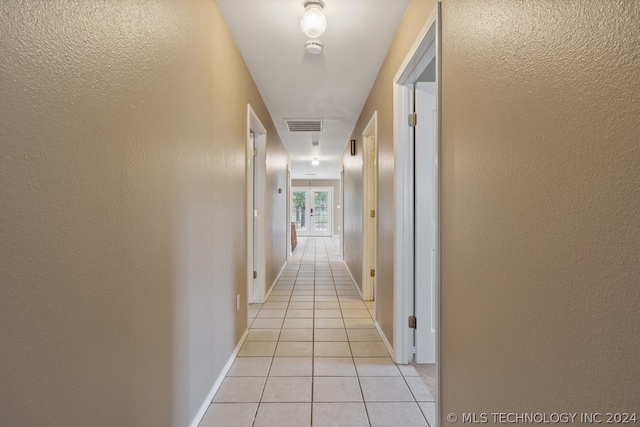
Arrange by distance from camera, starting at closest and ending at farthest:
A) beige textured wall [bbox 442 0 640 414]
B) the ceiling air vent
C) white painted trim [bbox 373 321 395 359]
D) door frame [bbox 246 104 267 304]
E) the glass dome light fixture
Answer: beige textured wall [bbox 442 0 640 414] → the glass dome light fixture → white painted trim [bbox 373 321 395 359] → door frame [bbox 246 104 267 304] → the ceiling air vent

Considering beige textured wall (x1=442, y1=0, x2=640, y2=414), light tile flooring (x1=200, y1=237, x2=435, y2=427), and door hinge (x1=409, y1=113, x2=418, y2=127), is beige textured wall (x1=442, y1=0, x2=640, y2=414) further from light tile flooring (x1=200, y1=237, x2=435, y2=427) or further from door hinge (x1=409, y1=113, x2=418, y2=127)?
door hinge (x1=409, y1=113, x2=418, y2=127)

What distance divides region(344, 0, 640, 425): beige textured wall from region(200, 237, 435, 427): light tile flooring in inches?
25.0

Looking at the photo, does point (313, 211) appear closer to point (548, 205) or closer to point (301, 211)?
point (301, 211)

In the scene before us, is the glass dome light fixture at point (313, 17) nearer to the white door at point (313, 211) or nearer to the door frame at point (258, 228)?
the door frame at point (258, 228)

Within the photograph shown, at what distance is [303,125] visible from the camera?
4562 mm

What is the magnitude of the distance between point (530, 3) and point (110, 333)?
1424 millimetres

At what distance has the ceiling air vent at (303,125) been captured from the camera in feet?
14.3

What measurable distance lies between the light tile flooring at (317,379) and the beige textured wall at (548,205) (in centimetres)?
70

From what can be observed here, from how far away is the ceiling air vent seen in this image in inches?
172

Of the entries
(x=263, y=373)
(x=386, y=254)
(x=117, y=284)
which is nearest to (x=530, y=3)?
(x=117, y=284)

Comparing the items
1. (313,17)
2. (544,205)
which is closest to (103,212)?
(544,205)

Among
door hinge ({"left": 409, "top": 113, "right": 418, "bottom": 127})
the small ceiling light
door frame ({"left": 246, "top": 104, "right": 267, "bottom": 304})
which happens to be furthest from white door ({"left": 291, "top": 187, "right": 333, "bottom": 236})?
door hinge ({"left": 409, "top": 113, "right": 418, "bottom": 127})

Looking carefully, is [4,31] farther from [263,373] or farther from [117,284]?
[263,373]

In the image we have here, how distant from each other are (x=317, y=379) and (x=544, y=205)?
5.76 feet
